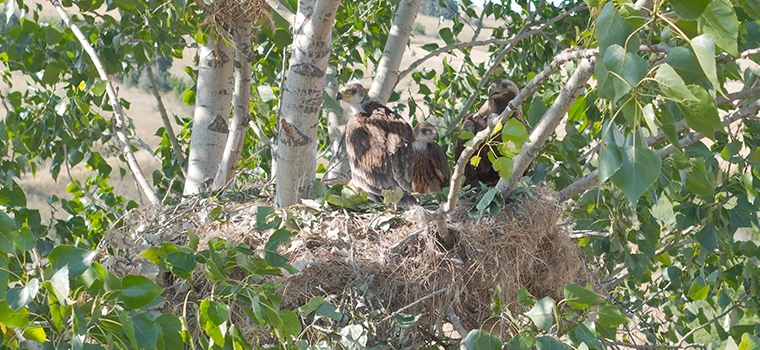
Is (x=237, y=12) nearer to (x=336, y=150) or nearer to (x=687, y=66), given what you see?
(x=336, y=150)

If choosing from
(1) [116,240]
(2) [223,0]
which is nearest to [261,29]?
(2) [223,0]

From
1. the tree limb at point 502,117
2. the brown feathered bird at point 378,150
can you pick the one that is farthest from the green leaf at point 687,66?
the brown feathered bird at point 378,150

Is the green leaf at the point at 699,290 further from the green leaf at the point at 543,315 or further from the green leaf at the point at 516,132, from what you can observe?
the green leaf at the point at 516,132

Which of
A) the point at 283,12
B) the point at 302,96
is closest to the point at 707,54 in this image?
the point at 302,96

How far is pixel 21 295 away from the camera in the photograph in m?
1.61

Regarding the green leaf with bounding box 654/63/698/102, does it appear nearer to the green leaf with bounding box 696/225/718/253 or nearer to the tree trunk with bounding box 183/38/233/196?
the green leaf with bounding box 696/225/718/253

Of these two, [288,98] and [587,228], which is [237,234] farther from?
[587,228]

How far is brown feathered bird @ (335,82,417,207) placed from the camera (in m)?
4.05

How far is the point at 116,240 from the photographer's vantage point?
8.97 ft

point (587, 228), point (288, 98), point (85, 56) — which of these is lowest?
point (587, 228)

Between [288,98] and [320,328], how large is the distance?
0.83 m

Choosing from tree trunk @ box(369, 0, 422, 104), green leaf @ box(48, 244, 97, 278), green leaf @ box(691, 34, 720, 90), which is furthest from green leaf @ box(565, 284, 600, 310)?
tree trunk @ box(369, 0, 422, 104)

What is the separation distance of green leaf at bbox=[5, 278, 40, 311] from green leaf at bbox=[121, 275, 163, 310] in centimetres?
16

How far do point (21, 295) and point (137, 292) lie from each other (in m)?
0.20
